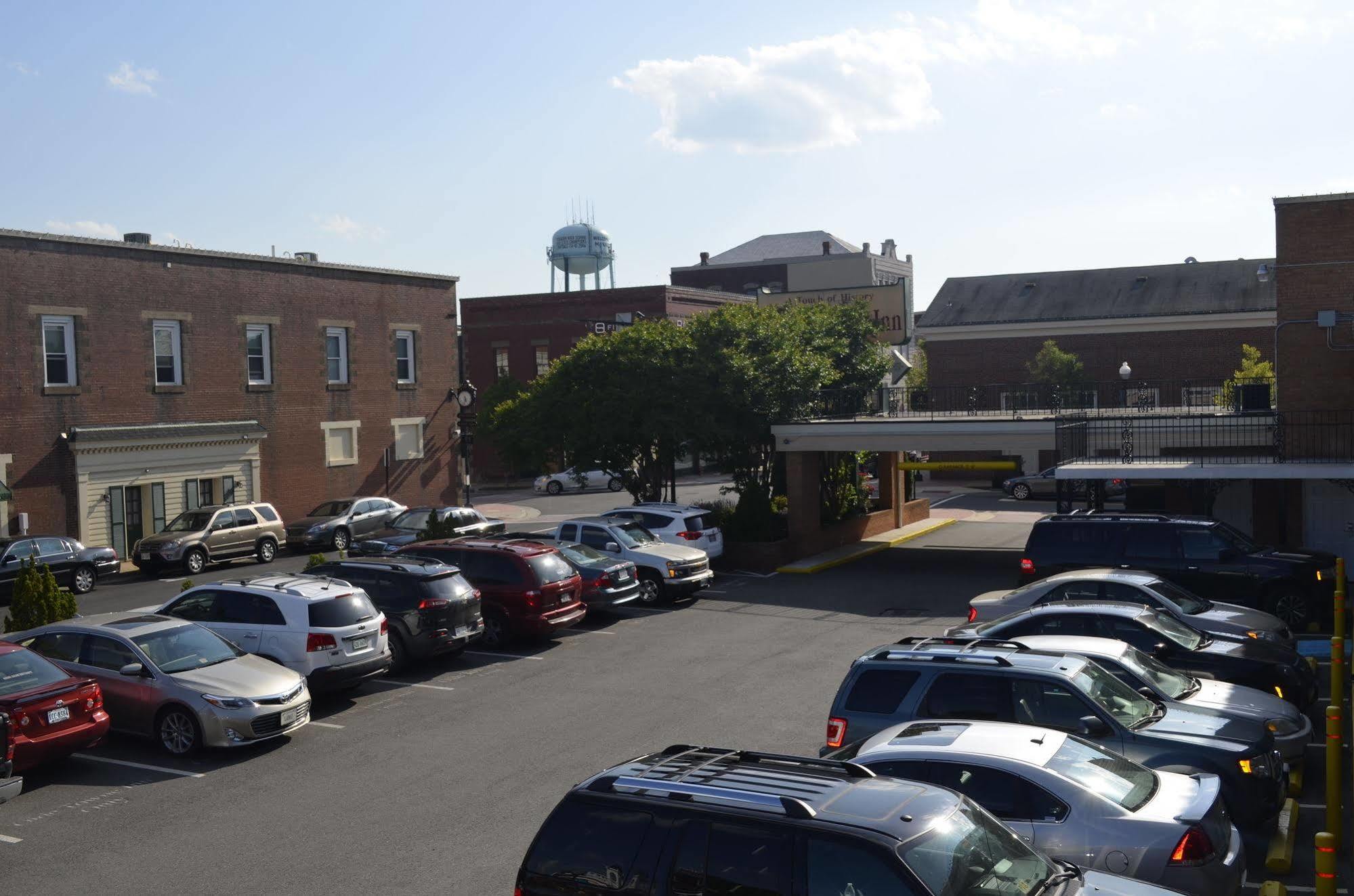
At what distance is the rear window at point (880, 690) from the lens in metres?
10.2

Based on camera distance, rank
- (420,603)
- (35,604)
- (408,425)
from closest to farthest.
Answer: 1. (420,603)
2. (35,604)
3. (408,425)

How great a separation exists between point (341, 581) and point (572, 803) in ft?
35.6

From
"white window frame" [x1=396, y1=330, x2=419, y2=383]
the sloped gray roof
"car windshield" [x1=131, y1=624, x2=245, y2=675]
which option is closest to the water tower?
the sloped gray roof

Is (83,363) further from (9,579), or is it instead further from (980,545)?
(980,545)

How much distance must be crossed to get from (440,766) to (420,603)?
4.67 meters

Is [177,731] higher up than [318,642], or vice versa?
[318,642]

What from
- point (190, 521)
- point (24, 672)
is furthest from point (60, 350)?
point (24, 672)

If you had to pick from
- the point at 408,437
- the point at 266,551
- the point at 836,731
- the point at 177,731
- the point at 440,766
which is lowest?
the point at 440,766

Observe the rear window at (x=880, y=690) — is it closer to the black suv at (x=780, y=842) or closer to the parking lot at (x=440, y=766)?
the parking lot at (x=440, y=766)

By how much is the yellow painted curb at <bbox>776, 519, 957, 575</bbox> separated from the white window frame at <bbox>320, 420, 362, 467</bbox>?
17.8m

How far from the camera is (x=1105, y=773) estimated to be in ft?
26.7

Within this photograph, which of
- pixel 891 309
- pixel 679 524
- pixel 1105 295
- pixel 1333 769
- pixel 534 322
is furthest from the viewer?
pixel 534 322

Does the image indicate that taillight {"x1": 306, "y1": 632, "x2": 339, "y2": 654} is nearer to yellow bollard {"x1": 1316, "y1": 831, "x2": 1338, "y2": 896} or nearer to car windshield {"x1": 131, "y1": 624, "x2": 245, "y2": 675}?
car windshield {"x1": 131, "y1": 624, "x2": 245, "y2": 675}

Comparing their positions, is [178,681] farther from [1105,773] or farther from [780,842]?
[1105,773]
